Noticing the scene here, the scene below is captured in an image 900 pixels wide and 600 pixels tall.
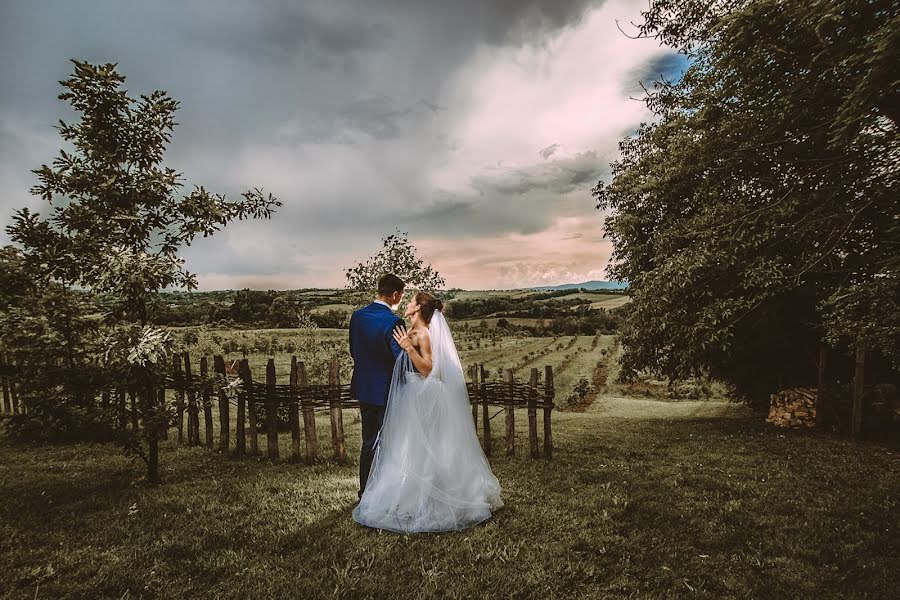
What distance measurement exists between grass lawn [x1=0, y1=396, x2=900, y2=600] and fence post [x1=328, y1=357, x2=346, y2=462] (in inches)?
11.7

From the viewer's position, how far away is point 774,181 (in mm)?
9945

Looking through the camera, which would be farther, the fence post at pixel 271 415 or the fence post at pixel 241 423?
the fence post at pixel 241 423

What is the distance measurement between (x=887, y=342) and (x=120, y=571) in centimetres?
1220

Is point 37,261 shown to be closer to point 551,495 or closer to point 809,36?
point 551,495

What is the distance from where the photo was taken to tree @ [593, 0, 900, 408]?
23.7ft

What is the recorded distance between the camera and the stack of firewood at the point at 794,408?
12.6m

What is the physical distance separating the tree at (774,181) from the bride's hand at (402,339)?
6.90m

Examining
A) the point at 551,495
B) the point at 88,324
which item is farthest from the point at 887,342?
the point at 88,324

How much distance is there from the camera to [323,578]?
4258 millimetres

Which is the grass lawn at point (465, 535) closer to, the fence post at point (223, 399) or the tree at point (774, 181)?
the fence post at point (223, 399)

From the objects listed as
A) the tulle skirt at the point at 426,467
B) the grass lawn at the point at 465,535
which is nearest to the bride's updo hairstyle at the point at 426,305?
the tulle skirt at the point at 426,467

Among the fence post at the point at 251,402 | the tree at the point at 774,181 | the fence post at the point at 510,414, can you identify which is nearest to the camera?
the tree at the point at 774,181

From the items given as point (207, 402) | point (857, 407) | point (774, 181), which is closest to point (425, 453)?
point (207, 402)

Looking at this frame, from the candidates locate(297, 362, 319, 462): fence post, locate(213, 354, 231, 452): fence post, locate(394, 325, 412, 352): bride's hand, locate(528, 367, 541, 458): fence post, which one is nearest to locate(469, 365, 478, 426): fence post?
locate(528, 367, 541, 458): fence post
